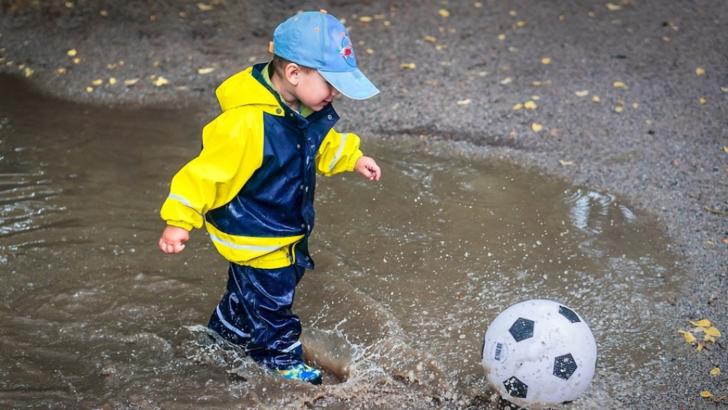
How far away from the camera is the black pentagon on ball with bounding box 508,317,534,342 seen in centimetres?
342

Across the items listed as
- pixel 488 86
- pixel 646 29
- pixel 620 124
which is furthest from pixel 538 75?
pixel 646 29

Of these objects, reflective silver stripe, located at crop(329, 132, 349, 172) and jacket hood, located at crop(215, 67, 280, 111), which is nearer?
jacket hood, located at crop(215, 67, 280, 111)

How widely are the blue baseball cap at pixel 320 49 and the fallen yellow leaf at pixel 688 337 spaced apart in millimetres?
2174

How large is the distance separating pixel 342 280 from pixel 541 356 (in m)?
1.52

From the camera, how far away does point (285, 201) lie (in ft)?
11.1

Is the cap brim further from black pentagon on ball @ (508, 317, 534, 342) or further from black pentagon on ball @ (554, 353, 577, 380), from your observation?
black pentagon on ball @ (554, 353, 577, 380)

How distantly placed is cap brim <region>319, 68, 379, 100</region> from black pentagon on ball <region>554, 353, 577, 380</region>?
132 cm

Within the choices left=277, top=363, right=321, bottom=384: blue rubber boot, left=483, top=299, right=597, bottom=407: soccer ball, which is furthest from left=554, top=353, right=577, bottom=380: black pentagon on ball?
left=277, top=363, right=321, bottom=384: blue rubber boot

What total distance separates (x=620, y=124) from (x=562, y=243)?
1954mm

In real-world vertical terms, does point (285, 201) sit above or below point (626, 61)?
above

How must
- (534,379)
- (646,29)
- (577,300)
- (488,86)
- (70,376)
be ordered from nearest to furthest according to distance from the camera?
(534,379)
(70,376)
(577,300)
(488,86)
(646,29)

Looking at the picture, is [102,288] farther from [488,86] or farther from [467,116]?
[488,86]

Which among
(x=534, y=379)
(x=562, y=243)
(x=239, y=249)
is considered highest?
(x=239, y=249)

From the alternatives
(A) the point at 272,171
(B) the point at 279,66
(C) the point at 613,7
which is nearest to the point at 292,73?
(B) the point at 279,66
